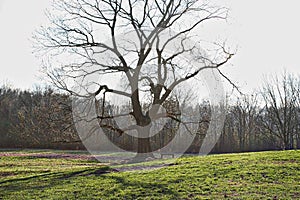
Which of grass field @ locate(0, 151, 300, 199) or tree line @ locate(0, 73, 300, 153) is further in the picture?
tree line @ locate(0, 73, 300, 153)

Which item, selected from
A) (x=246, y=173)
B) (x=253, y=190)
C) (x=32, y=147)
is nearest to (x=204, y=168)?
(x=246, y=173)

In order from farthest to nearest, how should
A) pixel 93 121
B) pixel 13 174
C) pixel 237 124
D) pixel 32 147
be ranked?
pixel 237 124 → pixel 32 147 → pixel 93 121 → pixel 13 174

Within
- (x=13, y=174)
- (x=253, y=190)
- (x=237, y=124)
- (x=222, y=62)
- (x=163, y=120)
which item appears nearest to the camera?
(x=253, y=190)

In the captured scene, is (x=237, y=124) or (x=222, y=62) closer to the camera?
(x=222, y=62)

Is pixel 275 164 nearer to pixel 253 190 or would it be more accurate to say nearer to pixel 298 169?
pixel 298 169

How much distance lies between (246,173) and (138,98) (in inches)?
347

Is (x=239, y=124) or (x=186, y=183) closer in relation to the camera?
(x=186, y=183)

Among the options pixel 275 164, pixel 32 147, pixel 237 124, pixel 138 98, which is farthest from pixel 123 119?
pixel 237 124

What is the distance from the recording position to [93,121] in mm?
17641

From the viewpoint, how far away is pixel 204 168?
39.8 ft

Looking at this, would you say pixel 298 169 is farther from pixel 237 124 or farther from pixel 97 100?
pixel 237 124

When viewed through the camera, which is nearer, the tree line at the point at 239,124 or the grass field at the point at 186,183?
the grass field at the point at 186,183

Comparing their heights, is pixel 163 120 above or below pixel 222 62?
below

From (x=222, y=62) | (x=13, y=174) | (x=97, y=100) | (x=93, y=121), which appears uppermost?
(x=222, y=62)
